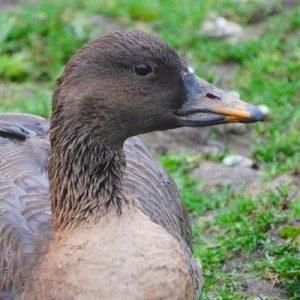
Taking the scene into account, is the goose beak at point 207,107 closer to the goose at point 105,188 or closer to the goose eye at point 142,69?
the goose at point 105,188

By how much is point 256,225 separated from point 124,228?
181 centimetres

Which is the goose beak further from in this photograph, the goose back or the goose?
the goose back

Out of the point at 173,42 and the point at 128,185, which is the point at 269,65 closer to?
the point at 173,42

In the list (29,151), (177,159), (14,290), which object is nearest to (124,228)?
(14,290)

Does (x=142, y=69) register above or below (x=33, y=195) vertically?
above

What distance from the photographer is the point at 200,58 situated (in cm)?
891

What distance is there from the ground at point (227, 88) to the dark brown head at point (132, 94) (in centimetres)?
142

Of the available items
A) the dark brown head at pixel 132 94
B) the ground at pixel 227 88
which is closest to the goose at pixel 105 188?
the dark brown head at pixel 132 94

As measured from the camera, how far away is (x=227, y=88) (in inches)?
333

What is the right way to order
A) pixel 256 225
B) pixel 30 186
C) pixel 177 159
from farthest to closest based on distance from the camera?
pixel 177 159 < pixel 256 225 < pixel 30 186

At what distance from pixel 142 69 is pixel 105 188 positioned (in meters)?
0.57

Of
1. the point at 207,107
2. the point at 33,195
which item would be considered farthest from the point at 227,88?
the point at 207,107

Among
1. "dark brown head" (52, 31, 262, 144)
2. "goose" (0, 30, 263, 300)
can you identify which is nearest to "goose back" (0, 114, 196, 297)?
"goose" (0, 30, 263, 300)

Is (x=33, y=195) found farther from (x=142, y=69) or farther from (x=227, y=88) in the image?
(x=227, y=88)
